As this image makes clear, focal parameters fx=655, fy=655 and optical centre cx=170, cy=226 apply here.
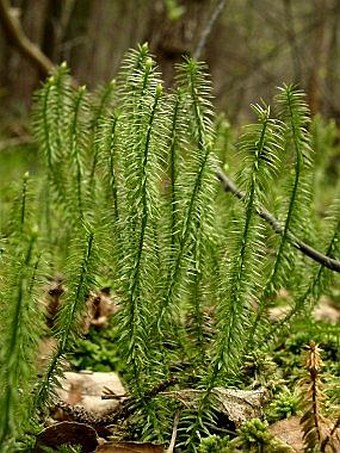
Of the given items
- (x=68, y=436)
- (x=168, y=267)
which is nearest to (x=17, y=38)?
(x=168, y=267)

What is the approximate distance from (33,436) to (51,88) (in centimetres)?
142

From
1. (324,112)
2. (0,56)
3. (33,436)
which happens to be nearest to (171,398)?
(33,436)

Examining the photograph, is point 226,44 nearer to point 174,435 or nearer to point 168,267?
point 168,267

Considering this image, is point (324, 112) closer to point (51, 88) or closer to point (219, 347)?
point (51, 88)

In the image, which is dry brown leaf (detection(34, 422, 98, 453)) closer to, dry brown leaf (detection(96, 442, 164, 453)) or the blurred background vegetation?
dry brown leaf (detection(96, 442, 164, 453))

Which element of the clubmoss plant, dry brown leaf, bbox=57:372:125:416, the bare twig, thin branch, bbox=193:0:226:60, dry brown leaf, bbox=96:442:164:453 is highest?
thin branch, bbox=193:0:226:60

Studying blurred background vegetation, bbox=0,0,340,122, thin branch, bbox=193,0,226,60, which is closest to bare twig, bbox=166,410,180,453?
thin branch, bbox=193,0,226,60

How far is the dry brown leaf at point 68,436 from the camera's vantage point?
55.3 inches

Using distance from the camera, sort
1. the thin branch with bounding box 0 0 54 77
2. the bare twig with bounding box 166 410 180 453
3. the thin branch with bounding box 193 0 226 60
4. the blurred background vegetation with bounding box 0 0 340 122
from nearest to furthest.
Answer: the bare twig with bounding box 166 410 180 453
the thin branch with bounding box 193 0 226 60
the thin branch with bounding box 0 0 54 77
the blurred background vegetation with bounding box 0 0 340 122

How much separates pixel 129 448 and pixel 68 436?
0.48 feet

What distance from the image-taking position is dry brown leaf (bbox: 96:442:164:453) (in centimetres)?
138

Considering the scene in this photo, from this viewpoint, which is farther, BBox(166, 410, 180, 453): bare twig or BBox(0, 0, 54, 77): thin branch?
BBox(0, 0, 54, 77): thin branch

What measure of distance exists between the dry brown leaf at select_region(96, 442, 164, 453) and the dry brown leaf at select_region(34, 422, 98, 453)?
64 millimetres

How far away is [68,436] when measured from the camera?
143 centimetres
